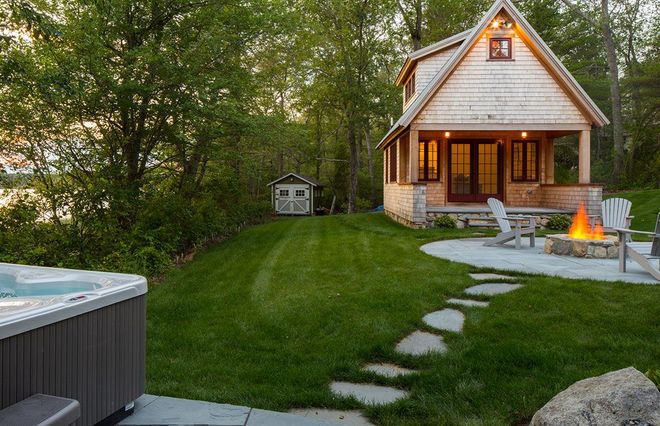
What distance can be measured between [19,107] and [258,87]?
540 cm

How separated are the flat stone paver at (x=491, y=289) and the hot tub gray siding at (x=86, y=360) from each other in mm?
3585

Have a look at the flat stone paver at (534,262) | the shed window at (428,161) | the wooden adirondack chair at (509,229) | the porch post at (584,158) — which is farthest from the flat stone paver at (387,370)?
the shed window at (428,161)

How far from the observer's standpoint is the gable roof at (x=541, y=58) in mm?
11953

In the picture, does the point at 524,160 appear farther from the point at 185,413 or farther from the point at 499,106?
the point at 185,413

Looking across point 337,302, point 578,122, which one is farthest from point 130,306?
point 578,122

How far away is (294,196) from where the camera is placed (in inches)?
1029

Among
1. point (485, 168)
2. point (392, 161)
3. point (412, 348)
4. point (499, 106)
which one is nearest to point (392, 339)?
point (412, 348)

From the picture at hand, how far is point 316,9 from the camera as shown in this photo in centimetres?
2150

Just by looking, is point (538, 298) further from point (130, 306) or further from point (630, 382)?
point (130, 306)

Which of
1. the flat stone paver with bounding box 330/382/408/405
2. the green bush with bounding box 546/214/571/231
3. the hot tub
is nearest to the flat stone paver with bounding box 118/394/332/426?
the hot tub

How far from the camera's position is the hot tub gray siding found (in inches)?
79.0

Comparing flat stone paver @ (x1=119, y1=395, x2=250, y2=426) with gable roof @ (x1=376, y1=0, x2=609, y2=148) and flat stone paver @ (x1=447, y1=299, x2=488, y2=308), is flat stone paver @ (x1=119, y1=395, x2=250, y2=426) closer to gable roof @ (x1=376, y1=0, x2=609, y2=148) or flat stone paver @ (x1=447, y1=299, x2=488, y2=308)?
flat stone paver @ (x1=447, y1=299, x2=488, y2=308)

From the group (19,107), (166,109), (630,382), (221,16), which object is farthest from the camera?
(221,16)

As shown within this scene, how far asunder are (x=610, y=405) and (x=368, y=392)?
141 cm
